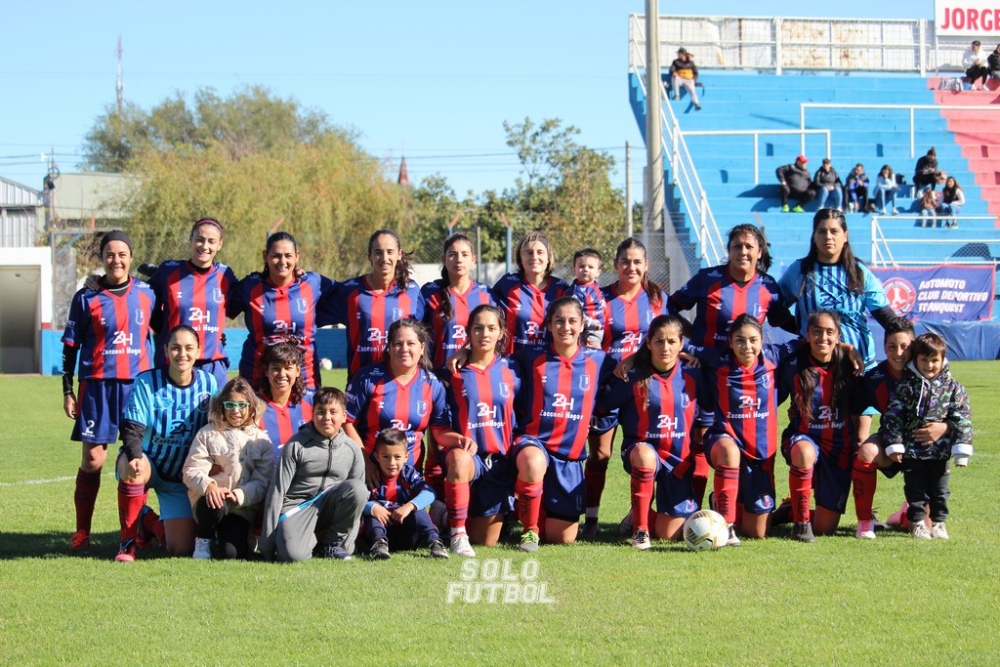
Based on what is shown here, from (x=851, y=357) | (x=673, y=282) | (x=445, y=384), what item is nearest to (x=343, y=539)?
(x=445, y=384)

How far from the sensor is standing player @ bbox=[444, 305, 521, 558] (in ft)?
18.9

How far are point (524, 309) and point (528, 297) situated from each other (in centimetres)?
8

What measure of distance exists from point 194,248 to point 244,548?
1661 mm

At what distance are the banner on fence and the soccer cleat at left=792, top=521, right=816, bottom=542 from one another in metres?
13.7

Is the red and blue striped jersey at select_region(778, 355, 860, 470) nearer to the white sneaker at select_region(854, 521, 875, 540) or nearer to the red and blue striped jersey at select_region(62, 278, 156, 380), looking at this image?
the white sneaker at select_region(854, 521, 875, 540)

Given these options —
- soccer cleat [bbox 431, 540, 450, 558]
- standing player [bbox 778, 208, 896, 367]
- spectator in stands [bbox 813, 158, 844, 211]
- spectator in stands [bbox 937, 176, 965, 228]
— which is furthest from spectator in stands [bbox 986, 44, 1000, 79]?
soccer cleat [bbox 431, 540, 450, 558]

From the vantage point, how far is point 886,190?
21.5m

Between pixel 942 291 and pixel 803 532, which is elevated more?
pixel 942 291

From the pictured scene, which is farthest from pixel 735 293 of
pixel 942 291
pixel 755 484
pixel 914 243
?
pixel 914 243

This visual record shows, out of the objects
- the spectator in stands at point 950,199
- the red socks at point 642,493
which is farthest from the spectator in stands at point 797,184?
the red socks at point 642,493

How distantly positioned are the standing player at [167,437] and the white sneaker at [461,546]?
127 cm

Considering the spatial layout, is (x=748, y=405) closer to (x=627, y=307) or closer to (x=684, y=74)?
(x=627, y=307)

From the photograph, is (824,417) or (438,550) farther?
(824,417)

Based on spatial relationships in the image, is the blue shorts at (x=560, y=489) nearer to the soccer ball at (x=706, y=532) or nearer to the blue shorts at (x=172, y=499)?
the soccer ball at (x=706, y=532)
